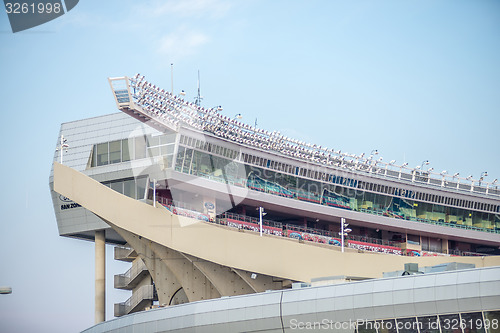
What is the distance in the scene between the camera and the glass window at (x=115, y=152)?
72375 mm

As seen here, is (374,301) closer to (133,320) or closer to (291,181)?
(133,320)

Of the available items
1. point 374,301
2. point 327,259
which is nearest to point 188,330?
point 374,301

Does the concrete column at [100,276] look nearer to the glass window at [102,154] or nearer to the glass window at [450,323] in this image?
the glass window at [102,154]

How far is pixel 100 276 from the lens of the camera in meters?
71.4

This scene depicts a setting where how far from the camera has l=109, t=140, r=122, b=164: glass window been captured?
72375 mm

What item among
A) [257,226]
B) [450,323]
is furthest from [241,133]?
[450,323]

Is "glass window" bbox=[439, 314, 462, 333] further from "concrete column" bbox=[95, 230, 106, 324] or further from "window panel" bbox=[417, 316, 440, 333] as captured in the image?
"concrete column" bbox=[95, 230, 106, 324]

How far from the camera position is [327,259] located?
6397cm

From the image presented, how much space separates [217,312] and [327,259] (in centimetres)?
1565

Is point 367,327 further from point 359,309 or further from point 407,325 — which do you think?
point 407,325

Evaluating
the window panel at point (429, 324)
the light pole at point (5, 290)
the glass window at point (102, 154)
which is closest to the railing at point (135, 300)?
the glass window at point (102, 154)

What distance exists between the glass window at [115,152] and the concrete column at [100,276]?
568 centimetres

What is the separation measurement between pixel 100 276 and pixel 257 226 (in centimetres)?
1340

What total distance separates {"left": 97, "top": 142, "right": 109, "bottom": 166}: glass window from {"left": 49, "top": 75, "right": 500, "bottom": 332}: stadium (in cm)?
10
